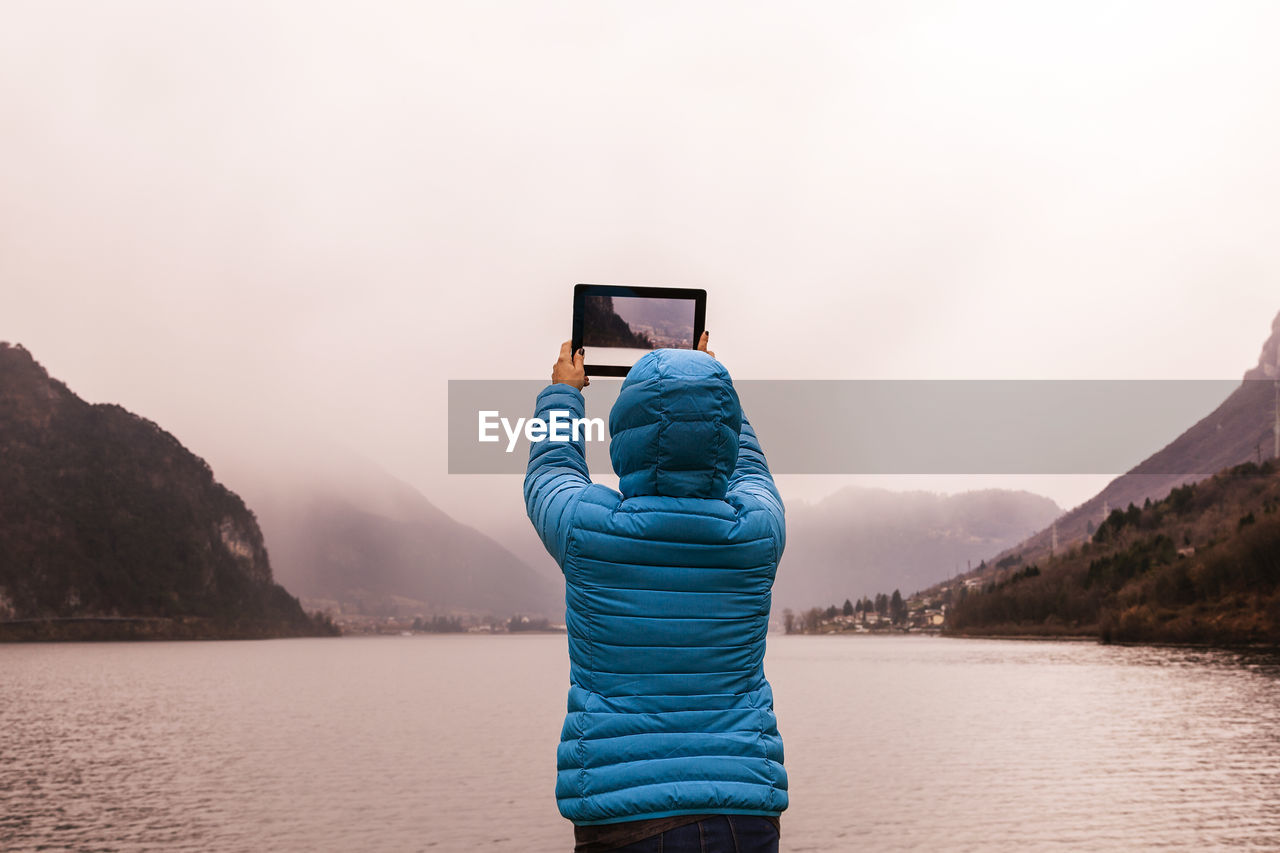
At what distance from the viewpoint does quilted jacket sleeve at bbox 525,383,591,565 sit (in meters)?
3.23

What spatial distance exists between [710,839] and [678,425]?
1256mm

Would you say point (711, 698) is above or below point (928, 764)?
above

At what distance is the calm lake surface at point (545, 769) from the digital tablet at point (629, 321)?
2329 cm

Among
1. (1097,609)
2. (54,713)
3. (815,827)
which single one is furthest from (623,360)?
(1097,609)

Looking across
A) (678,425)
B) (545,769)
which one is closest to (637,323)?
(678,425)

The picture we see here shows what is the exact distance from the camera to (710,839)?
310 cm

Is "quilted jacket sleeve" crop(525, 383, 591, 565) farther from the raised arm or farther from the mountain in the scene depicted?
the mountain

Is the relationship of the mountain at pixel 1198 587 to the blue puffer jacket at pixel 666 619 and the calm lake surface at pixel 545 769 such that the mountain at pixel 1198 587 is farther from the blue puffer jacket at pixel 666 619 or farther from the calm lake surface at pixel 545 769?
the blue puffer jacket at pixel 666 619

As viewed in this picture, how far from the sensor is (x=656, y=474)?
10.4 ft

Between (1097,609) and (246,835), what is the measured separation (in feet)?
624

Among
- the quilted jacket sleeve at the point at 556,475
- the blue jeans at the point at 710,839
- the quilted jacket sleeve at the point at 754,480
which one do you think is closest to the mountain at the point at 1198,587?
the quilted jacket sleeve at the point at 754,480

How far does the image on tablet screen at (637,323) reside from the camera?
377 cm

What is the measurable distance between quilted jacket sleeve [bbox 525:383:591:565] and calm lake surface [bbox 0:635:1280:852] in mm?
23358

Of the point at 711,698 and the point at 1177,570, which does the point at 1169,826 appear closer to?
the point at 711,698
